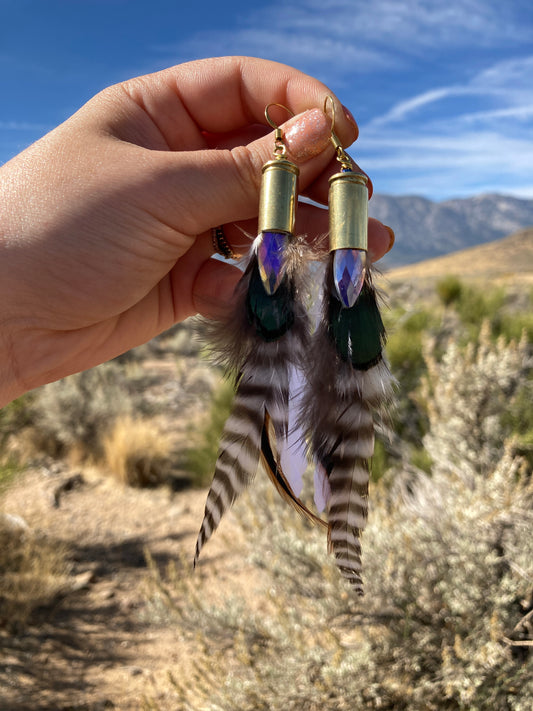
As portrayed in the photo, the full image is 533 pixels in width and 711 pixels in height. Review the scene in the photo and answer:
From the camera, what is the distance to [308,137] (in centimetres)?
141

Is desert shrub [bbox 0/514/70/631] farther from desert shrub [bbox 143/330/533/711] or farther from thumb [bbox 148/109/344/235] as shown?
thumb [bbox 148/109/344/235]

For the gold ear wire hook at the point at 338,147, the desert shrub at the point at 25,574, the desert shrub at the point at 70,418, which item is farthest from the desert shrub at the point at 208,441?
the gold ear wire hook at the point at 338,147

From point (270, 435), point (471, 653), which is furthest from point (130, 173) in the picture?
point (471, 653)

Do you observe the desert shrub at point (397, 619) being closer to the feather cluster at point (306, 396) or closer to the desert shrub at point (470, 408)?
the desert shrub at point (470, 408)

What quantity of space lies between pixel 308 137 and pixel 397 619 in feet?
8.43

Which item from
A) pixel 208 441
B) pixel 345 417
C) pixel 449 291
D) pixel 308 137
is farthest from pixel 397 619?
pixel 449 291

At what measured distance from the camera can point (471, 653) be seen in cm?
251

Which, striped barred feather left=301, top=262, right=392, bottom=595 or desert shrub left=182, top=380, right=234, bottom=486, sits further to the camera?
desert shrub left=182, top=380, right=234, bottom=486

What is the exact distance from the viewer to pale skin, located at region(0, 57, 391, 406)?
1523 millimetres

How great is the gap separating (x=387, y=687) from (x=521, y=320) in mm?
4844

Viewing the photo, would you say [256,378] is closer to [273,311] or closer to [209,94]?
[273,311]

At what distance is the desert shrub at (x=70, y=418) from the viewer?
6609 mm

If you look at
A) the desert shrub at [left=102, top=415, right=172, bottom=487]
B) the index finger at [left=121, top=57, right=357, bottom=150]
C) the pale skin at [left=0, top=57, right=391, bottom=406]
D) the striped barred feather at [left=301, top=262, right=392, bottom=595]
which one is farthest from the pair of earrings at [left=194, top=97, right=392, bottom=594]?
the desert shrub at [left=102, top=415, right=172, bottom=487]

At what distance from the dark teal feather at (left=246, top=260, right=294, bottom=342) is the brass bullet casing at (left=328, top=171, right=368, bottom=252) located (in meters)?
0.15
